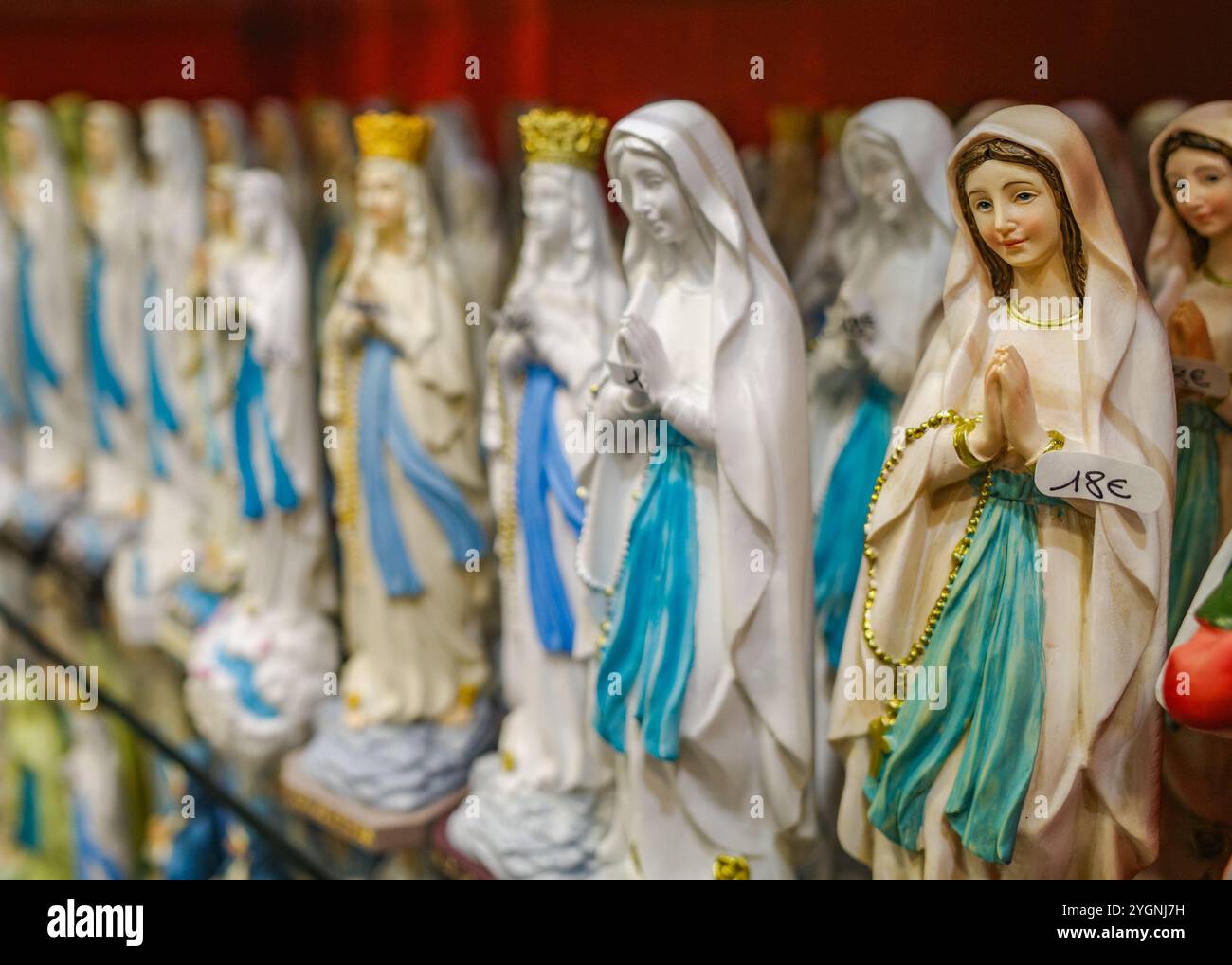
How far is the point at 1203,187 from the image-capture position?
224 cm

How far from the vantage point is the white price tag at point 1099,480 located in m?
2.01

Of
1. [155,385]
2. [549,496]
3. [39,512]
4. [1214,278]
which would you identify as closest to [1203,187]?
[1214,278]

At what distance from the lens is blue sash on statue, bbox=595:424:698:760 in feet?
8.19

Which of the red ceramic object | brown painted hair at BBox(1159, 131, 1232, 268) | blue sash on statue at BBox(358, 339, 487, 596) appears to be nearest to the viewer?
the red ceramic object

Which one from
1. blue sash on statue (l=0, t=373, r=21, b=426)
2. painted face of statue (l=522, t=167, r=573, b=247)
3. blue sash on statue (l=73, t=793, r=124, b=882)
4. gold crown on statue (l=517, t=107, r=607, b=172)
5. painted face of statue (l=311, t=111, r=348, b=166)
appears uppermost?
painted face of statue (l=311, t=111, r=348, b=166)

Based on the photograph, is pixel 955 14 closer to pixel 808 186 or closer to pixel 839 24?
pixel 839 24

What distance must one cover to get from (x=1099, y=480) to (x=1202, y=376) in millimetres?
404

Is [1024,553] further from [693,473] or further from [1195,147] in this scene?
[1195,147]

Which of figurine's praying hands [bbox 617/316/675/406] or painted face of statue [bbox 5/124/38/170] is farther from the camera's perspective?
painted face of statue [bbox 5/124/38/170]

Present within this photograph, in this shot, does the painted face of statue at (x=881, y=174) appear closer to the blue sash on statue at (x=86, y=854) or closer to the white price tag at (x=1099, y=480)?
the white price tag at (x=1099, y=480)

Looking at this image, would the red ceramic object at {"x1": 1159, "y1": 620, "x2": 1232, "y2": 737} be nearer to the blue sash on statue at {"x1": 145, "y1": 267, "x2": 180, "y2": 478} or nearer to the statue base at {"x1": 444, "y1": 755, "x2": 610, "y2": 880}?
the statue base at {"x1": 444, "y1": 755, "x2": 610, "y2": 880}

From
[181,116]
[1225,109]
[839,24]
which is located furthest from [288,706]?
[1225,109]

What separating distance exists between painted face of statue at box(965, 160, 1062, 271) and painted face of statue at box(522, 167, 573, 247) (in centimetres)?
103

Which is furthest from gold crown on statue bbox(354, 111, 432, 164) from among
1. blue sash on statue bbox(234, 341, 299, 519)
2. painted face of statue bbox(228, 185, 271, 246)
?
blue sash on statue bbox(234, 341, 299, 519)
